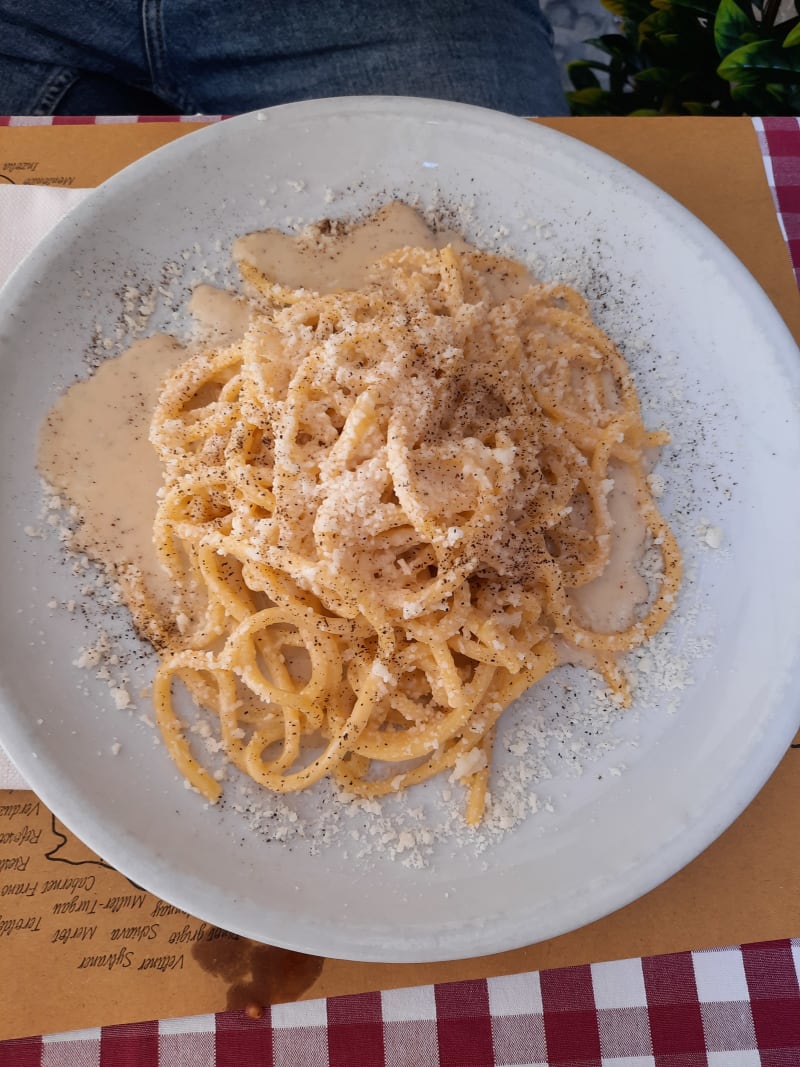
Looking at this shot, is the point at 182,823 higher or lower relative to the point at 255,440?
lower

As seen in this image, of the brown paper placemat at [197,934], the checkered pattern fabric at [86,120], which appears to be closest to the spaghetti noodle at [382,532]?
the brown paper placemat at [197,934]

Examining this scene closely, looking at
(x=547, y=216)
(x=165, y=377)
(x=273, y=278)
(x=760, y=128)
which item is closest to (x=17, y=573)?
(x=165, y=377)

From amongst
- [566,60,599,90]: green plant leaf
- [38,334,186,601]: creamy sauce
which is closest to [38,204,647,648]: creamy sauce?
[38,334,186,601]: creamy sauce

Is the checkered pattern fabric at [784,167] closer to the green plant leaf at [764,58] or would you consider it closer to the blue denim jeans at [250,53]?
the green plant leaf at [764,58]

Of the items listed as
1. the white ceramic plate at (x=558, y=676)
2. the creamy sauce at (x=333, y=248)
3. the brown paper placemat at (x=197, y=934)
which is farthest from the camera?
the creamy sauce at (x=333, y=248)

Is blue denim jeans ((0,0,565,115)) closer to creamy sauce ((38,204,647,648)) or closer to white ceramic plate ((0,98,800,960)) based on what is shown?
white ceramic plate ((0,98,800,960))

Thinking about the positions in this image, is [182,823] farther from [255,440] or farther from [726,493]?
[726,493]

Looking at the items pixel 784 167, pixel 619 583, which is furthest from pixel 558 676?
pixel 784 167
